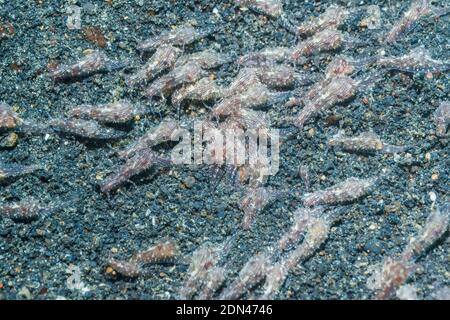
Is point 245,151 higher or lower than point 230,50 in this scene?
lower

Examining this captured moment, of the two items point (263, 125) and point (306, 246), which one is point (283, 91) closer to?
point (263, 125)

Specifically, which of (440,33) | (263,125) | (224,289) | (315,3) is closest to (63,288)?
(224,289)
